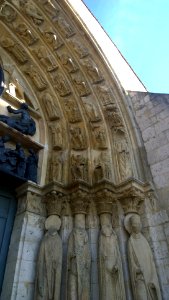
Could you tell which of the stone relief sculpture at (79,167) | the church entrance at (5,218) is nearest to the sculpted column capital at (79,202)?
the stone relief sculpture at (79,167)

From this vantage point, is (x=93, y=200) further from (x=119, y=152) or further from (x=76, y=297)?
(x=76, y=297)

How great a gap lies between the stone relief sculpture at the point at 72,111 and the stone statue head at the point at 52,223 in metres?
1.85

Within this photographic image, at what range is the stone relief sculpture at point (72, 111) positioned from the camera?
4.47 meters

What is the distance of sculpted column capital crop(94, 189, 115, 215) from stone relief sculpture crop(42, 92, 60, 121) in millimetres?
1679

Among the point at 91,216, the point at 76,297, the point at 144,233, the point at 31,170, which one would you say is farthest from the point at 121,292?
the point at 31,170

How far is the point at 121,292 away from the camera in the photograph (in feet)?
8.95

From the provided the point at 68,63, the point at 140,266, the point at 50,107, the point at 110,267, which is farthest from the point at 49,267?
the point at 68,63

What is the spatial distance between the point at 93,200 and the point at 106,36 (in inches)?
156

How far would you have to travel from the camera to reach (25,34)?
4746 mm

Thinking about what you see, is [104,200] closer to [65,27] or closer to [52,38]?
[52,38]

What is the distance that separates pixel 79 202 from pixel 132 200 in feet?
2.35

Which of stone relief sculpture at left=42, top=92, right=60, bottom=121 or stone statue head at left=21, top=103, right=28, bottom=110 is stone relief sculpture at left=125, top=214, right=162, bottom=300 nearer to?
stone relief sculpture at left=42, top=92, right=60, bottom=121

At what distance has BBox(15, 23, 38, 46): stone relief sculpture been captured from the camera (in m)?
4.71

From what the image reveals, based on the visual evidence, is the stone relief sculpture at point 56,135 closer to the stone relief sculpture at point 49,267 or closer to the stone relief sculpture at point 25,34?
the stone relief sculpture at point 49,267
